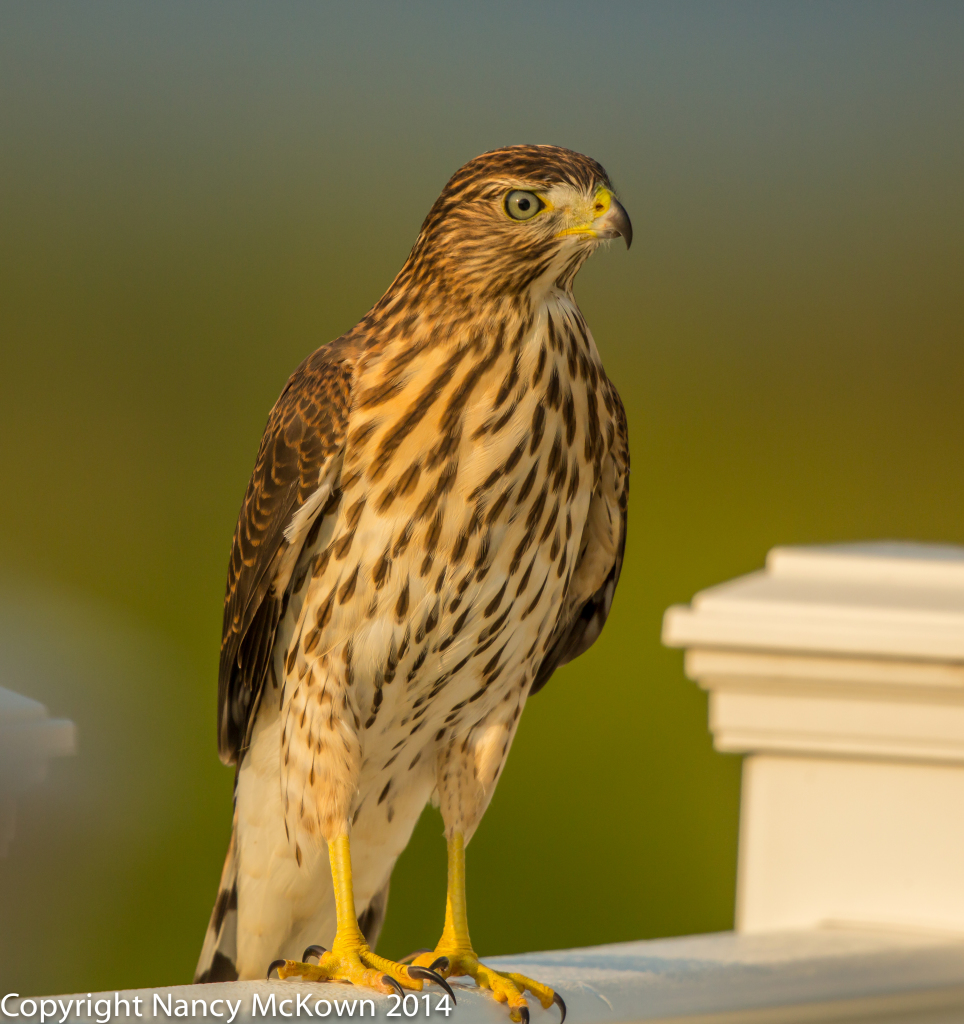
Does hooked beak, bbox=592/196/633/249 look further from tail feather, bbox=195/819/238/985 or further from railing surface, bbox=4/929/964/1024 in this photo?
tail feather, bbox=195/819/238/985

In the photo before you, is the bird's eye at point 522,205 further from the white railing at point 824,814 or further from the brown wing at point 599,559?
the white railing at point 824,814

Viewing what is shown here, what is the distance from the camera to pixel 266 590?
2693 mm

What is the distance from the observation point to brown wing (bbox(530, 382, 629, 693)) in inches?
109

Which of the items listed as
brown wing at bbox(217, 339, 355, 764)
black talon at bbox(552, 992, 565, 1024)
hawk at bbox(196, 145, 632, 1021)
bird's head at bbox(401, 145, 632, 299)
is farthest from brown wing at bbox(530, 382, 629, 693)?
black talon at bbox(552, 992, 565, 1024)

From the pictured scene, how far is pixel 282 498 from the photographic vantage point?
2.57m

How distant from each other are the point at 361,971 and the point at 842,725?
879 millimetres

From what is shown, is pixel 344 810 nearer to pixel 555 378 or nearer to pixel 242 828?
pixel 242 828

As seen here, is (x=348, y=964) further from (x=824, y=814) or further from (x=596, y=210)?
Result: (x=596, y=210)

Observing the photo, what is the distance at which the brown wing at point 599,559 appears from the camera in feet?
9.07

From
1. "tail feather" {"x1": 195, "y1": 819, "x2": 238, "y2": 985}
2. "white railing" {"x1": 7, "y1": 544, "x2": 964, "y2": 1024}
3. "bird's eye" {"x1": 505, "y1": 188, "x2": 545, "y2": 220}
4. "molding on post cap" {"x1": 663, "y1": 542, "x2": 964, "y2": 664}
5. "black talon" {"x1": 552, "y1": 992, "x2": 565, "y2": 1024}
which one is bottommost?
"tail feather" {"x1": 195, "y1": 819, "x2": 238, "y2": 985}

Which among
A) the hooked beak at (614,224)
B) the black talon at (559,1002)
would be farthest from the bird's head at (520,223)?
the black talon at (559,1002)

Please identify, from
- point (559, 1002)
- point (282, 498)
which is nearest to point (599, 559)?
point (282, 498)

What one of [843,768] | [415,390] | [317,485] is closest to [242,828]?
[317,485]

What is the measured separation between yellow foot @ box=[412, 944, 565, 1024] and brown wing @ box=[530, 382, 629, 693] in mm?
645
